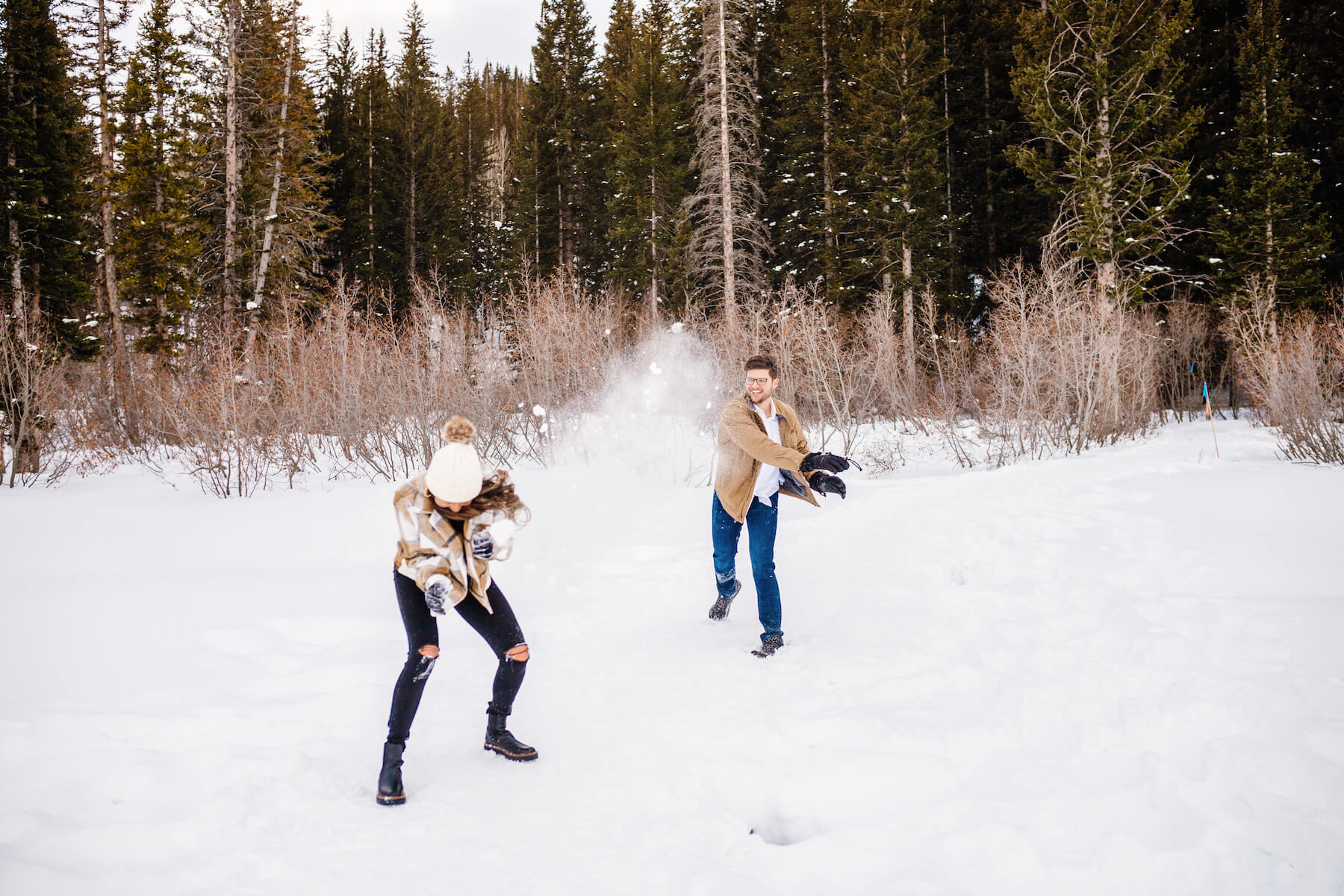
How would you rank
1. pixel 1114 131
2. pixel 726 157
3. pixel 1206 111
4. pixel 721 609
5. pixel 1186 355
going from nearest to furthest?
pixel 721 609
pixel 1114 131
pixel 726 157
pixel 1186 355
pixel 1206 111

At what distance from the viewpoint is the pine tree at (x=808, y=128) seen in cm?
2712

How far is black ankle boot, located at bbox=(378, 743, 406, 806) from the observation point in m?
3.13

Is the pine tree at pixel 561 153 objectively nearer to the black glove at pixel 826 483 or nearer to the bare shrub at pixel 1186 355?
the bare shrub at pixel 1186 355

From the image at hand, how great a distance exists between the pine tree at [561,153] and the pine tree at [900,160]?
41.9ft

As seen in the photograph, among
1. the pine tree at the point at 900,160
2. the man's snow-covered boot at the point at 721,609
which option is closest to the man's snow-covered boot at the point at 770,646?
the man's snow-covered boot at the point at 721,609

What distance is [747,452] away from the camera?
463 centimetres

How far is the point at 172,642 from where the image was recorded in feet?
15.7

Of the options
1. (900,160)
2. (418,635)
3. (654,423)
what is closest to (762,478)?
(418,635)

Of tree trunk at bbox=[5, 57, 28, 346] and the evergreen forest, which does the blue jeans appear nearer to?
the evergreen forest

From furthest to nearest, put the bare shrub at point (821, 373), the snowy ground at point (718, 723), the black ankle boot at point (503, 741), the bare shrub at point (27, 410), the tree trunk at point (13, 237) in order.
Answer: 1. the tree trunk at point (13, 237)
2. the bare shrub at point (821, 373)
3. the bare shrub at point (27, 410)
4. the black ankle boot at point (503, 741)
5. the snowy ground at point (718, 723)

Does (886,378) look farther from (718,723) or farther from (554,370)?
(718,723)

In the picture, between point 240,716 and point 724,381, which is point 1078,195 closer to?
point 724,381

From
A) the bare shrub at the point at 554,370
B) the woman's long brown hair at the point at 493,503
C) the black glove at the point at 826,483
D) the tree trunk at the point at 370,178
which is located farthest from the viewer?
the tree trunk at the point at 370,178

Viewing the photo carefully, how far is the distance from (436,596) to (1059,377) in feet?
46.1
